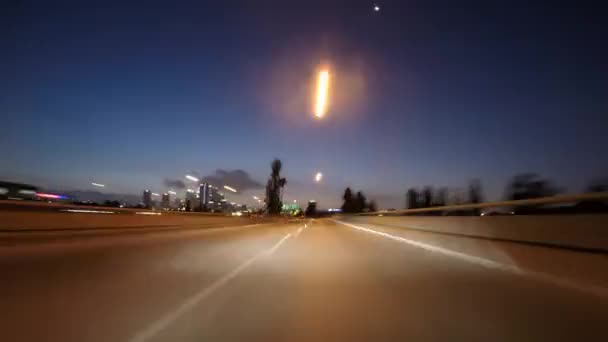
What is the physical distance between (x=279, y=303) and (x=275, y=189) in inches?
6485

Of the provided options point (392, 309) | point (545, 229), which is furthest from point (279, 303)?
point (545, 229)

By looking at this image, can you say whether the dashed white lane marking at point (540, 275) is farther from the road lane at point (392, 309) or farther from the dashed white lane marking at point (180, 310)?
the dashed white lane marking at point (180, 310)

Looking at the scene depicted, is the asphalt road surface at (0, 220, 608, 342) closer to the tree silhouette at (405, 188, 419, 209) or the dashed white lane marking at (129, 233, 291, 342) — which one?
the dashed white lane marking at (129, 233, 291, 342)

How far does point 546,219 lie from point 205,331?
719 cm

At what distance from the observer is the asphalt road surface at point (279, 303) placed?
5.98 metres

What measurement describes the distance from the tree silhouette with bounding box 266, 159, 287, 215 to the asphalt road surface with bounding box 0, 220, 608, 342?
509ft

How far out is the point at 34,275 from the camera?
9492 millimetres

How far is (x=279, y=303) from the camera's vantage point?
7836 mm

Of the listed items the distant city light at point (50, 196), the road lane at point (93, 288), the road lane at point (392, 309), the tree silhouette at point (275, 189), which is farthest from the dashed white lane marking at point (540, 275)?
the tree silhouette at point (275, 189)

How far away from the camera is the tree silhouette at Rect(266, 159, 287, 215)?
554 feet

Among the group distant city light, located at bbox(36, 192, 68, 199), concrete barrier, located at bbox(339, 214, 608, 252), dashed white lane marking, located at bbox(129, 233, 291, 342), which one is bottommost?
dashed white lane marking, located at bbox(129, 233, 291, 342)

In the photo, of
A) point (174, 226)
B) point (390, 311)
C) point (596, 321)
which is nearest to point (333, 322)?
point (390, 311)

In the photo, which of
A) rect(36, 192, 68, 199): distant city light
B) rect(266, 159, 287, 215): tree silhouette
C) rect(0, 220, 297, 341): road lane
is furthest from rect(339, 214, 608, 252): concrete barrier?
rect(266, 159, 287, 215): tree silhouette

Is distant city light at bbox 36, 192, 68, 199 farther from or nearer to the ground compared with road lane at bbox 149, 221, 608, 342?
farther from the ground
